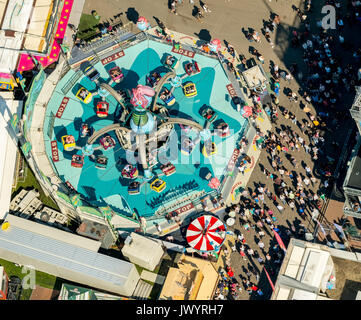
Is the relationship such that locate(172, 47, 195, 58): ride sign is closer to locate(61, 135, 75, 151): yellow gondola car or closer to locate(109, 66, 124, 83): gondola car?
locate(109, 66, 124, 83): gondola car

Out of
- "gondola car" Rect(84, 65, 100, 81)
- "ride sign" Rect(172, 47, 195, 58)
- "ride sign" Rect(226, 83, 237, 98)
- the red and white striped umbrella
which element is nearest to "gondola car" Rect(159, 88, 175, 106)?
"ride sign" Rect(172, 47, 195, 58)

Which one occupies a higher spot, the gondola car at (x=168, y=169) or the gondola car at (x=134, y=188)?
the gondola car at (x=168, y=169)

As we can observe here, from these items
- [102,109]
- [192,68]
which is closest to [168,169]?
[102,109]

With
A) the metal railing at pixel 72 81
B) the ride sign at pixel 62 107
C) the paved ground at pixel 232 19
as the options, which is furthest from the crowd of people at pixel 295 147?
the ride sign at pixel 62 107

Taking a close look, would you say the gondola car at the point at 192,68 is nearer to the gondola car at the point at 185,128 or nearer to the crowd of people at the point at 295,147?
the crowd of people at the point at 295,147
